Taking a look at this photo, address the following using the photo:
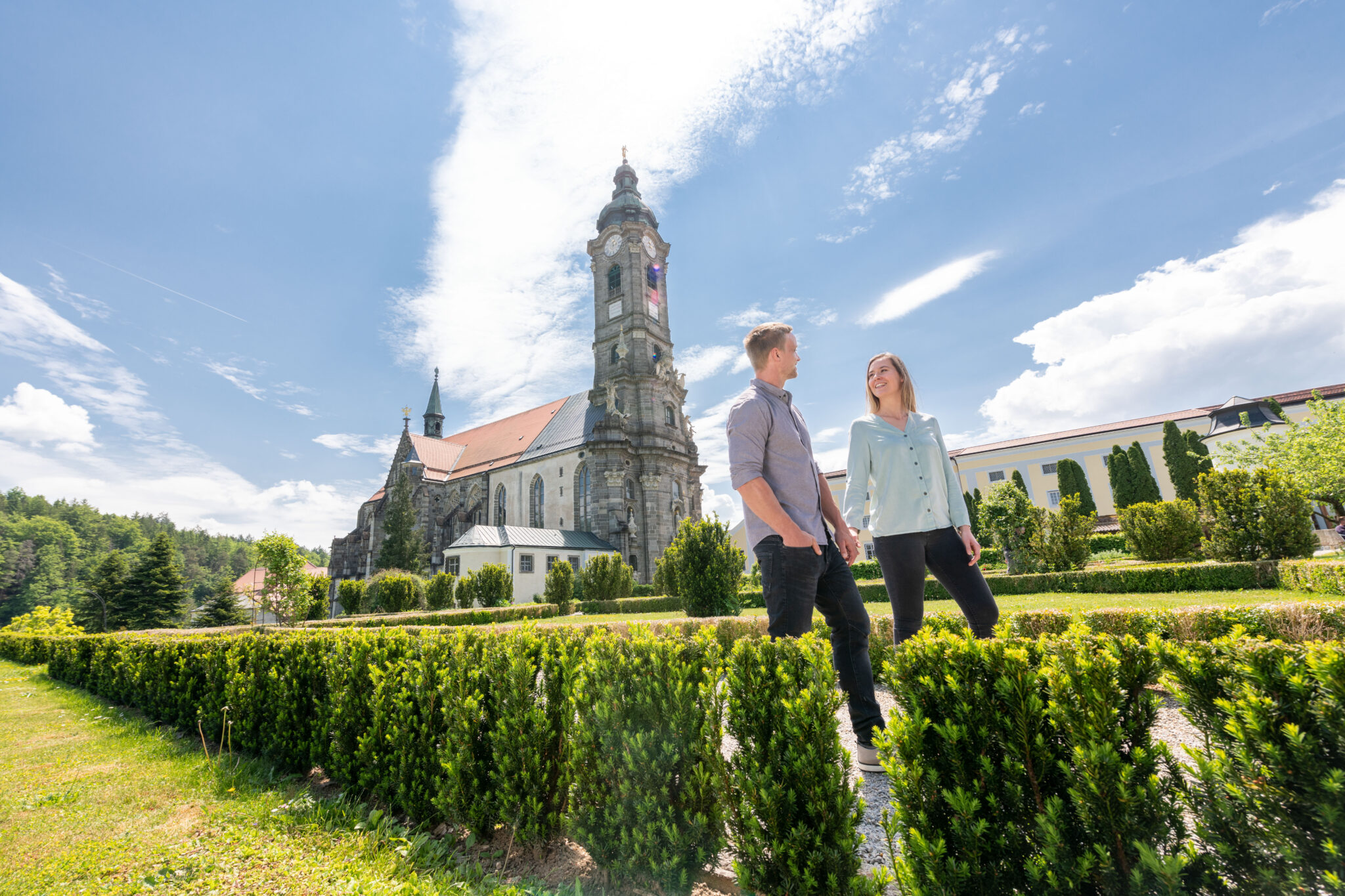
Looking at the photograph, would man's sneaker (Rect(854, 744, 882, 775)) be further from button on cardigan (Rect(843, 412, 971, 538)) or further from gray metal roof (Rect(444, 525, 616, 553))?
gray metal roof (Rect(444, 525, 616, 553))

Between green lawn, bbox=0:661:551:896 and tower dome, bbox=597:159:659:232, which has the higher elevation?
tower dome, bbox=597:159:659:232

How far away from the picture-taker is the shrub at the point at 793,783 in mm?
1964

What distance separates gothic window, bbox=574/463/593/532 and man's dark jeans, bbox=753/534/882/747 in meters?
32.6

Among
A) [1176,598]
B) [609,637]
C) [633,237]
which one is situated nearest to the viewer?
[609,637]

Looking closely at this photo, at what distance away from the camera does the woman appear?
137 inches

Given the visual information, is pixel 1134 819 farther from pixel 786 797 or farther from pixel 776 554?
pixel 776 554

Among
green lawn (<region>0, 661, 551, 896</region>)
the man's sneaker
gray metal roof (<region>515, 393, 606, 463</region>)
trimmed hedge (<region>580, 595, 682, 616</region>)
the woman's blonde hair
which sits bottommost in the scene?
trimmed hedge (<region>580, 595, 682, 616</region>)

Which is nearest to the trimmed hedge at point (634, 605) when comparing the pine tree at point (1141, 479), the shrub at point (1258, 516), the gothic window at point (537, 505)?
the shrub at point (1258, 516)

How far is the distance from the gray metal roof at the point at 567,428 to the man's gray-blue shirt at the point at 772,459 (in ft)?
111

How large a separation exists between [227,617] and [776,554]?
3522 cm

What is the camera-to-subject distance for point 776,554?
120 inches

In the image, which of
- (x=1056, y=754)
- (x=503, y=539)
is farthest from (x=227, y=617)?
(x=1056, y=754)

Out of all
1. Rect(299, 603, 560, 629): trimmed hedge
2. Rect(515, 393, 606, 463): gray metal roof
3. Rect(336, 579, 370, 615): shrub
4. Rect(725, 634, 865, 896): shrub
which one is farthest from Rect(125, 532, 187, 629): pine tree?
Rect(725, 634, 865, 896): shrub

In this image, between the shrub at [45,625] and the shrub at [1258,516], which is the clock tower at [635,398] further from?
the shrub at [1258,516]
